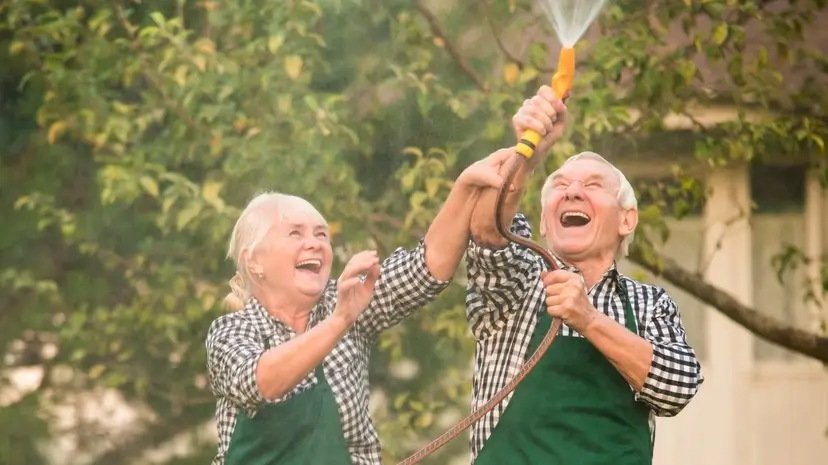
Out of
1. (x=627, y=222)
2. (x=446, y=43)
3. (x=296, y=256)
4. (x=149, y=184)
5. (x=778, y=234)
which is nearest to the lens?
(x=627, y=222)

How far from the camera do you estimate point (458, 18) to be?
367 cm

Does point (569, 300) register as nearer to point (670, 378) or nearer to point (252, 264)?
point (670, 378)

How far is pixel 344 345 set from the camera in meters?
2.17

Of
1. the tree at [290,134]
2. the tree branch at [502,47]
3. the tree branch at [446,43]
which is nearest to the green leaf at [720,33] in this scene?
the tree at [290,134]

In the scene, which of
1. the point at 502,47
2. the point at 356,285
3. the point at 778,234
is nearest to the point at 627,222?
the point at 356,285

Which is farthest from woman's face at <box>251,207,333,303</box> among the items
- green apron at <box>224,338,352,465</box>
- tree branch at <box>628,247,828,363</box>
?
tree branch at <box>628,247,828,363</box>

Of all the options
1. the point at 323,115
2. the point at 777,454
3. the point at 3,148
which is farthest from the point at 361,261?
the point at 777,454

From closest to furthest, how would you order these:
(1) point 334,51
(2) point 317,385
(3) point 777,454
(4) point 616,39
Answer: (2) point 317,385 → (4) point 616,39 → (1) point 334,51 → (3) point 777,454

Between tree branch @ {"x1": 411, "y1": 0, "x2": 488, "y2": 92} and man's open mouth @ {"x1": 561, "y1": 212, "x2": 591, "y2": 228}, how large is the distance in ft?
5.04

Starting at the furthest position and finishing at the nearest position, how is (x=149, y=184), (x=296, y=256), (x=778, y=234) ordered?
(x=778, y=234) → (x=149, y=184) → (x=296, y=256)

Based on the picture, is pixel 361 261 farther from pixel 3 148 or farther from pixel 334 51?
pixel 3 148

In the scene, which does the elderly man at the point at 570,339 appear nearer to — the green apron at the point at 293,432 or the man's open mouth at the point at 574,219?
the man's open mouth at the point at 574,219

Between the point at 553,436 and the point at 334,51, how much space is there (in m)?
1.89

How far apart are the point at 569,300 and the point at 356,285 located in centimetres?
31
